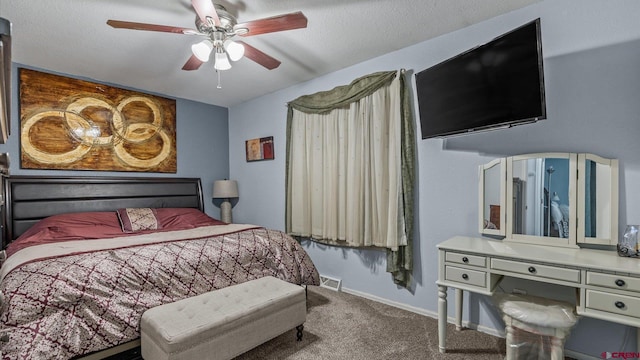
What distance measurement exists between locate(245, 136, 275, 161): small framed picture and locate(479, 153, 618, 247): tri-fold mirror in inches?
104

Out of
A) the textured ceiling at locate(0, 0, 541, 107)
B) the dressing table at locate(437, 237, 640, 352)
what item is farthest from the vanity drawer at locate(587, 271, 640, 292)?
the textured ceiling at locate(0, 0, 541, 107)

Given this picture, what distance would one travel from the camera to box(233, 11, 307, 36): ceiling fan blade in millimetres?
1899

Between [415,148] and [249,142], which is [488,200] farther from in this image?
[249,142]

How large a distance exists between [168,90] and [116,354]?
3.08 m

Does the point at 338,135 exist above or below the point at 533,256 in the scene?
above

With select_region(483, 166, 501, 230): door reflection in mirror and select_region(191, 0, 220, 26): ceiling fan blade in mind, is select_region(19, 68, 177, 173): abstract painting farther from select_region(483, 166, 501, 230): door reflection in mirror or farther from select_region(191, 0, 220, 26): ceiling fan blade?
select_region(483, 166, 501, 230): door reflection in mirror

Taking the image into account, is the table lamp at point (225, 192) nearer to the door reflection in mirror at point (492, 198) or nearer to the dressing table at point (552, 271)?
the dressing table at point (552, 271)

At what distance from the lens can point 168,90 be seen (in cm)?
397

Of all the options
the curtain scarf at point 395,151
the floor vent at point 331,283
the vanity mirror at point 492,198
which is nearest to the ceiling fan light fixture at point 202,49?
the curtain scarf at point 395,151

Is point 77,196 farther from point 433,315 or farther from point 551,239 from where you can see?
point 551,239

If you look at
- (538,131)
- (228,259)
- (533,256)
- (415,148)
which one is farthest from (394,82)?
(228,259)

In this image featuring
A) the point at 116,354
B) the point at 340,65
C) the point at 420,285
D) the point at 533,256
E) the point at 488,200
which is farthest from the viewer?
the point at 340,65

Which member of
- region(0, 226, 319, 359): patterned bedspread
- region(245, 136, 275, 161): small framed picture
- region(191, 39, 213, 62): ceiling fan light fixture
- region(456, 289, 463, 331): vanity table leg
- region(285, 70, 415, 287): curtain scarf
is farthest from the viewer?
region(245, 136, 275, 161): small framed picture

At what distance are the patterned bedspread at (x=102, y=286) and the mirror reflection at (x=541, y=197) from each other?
2.09 metres
